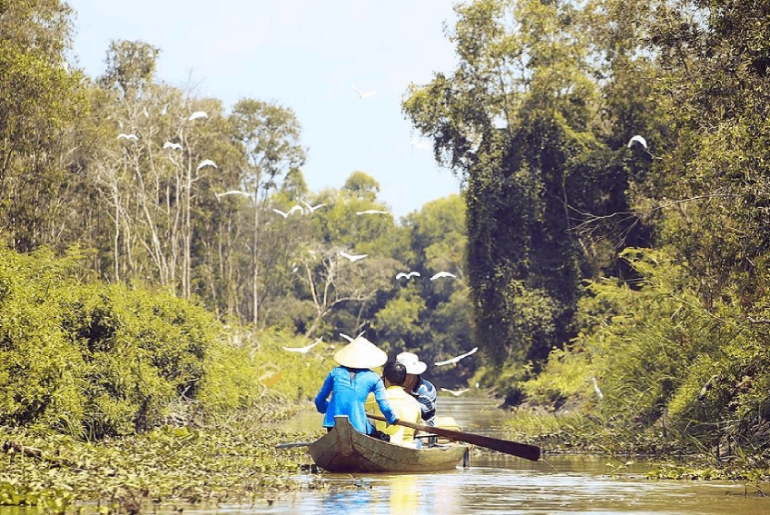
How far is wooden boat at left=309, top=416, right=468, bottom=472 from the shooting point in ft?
52.7

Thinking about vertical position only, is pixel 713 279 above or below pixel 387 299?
below

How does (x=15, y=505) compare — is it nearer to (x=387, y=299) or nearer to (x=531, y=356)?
(x=531, y=356)

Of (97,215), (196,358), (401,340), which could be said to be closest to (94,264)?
(97,215)

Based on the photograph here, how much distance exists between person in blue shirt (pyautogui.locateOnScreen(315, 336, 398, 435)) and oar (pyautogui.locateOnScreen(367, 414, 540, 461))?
0.66 m

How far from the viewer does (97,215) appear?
5050 centimetres

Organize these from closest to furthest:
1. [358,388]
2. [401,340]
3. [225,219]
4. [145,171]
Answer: [358,388]
[145,171]
[225,219]
[401,340]

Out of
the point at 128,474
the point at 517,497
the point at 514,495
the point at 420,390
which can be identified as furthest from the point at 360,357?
the point at 128,474

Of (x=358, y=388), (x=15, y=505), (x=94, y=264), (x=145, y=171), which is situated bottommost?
(x=15, y=505)

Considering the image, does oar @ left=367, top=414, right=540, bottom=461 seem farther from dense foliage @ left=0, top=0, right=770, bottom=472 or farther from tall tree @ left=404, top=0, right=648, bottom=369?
tall tree @ left=404, top=0, right=648, bottom=369

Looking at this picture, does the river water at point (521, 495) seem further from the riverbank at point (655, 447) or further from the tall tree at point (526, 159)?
the tall tree at point (526, 159)

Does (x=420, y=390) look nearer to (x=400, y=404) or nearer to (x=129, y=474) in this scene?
(x=400, y=404)

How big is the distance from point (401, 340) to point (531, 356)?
4656 centimetres

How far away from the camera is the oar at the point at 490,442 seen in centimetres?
1678

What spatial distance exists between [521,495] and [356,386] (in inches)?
128
